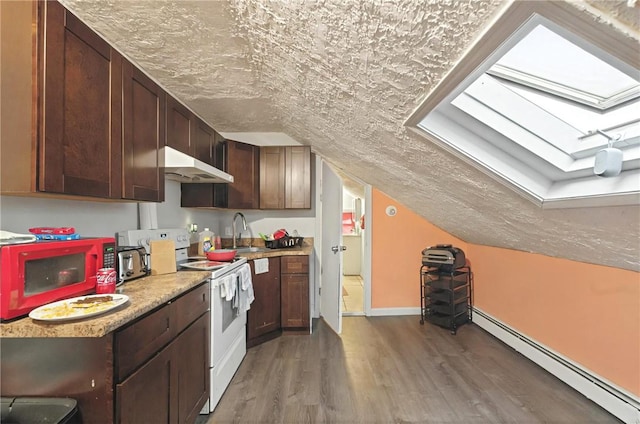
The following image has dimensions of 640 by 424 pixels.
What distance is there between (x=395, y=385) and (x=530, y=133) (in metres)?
1.95

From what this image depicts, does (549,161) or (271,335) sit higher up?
(549,161)

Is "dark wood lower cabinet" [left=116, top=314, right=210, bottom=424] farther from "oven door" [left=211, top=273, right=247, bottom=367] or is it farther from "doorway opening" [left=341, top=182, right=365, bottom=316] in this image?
"doorway opening" [left=341, top=182, right=365, bottom=316]

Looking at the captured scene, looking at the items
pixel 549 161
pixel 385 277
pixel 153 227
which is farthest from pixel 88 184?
pixel 385 277

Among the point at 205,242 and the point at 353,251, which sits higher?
the point at 205,242

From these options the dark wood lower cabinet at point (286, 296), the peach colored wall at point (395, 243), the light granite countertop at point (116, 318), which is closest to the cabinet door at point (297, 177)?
the dark wood lower cabinet at point (286, 296)

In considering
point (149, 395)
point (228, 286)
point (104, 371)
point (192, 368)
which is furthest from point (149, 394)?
point (228, 286)

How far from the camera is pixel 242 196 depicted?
3.23 m

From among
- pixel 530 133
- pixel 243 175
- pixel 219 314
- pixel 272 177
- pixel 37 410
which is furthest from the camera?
pixel 272 177

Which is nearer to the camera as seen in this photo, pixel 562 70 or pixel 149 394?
pixel 562 70

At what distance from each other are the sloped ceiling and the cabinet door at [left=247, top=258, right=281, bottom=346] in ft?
4.85

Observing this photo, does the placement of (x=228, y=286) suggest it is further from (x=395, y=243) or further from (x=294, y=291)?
(x=395, y=243)

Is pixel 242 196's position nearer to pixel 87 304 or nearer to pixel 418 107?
pixel 87 304

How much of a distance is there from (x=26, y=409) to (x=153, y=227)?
1.41m

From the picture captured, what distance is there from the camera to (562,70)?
1165 mm
